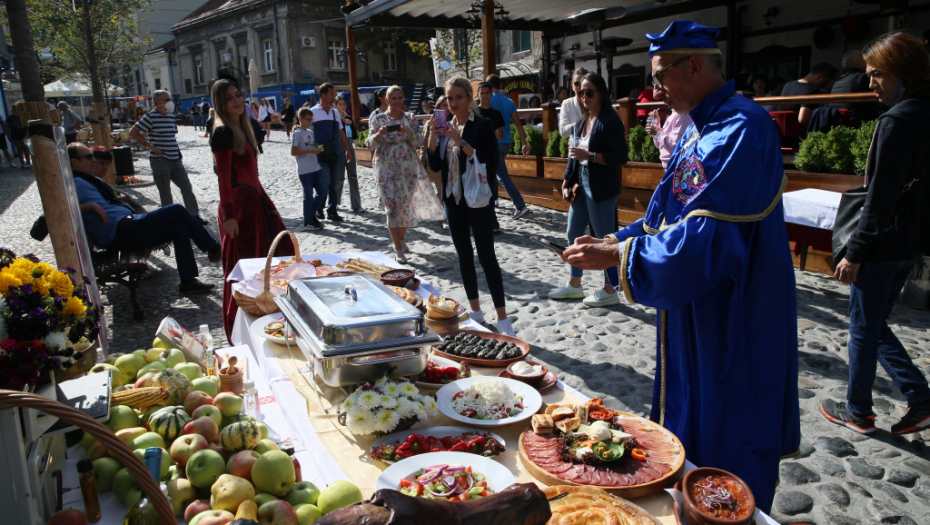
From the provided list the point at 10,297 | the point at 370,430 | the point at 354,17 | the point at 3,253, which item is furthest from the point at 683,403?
the point at 354,17

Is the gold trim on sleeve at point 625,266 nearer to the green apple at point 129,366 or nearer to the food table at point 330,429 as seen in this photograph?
the food table at point 330,429

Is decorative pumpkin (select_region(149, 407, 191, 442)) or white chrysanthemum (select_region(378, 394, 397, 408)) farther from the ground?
white chrysanthemum (select_region(378, 394, 397, 408))

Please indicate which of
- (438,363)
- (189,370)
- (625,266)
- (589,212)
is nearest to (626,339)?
(589,212)

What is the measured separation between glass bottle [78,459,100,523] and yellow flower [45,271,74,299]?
1.99 feet

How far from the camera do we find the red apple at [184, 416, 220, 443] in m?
1.95

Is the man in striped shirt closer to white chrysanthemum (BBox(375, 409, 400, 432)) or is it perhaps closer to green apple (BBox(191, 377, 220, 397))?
green apple (BBox(191, 377, 220, 397))

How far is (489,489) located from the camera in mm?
1639

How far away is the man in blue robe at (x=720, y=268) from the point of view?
6.01 ft

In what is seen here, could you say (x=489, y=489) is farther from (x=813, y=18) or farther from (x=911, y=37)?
(x=813, y=18)

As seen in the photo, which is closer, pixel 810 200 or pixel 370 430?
pixel 370 430

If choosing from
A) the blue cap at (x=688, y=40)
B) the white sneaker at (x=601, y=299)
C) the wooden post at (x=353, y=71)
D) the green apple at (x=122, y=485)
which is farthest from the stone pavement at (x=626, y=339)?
the wooden post at (x=353, y=71)

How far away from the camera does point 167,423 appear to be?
1.97 meters

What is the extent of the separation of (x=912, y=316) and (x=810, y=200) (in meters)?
1.35

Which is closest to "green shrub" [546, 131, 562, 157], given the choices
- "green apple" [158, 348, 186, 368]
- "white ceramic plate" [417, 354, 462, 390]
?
"white ceramic plate" [417, 354, 462, 390]
